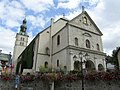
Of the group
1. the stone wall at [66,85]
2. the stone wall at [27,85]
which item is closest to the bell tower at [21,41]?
the stone wall at [27,85]

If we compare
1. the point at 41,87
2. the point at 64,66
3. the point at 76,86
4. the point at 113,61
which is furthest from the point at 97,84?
the point at 113,61

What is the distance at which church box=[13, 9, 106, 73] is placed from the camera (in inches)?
1036

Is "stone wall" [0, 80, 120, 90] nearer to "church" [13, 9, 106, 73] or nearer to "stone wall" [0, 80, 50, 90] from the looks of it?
"stone wall" [0, 80, 50, 90]

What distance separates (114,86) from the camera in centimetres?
1225

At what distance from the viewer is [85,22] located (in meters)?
31.8

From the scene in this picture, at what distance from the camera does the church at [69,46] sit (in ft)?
86.4

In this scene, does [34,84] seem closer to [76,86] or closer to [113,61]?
[76,86]

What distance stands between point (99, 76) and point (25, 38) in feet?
166

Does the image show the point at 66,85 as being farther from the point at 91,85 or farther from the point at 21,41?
the point at 21,41

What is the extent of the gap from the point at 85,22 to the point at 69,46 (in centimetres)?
880

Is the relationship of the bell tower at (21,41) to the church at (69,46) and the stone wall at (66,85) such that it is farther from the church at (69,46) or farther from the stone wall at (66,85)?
the stone wall at (66,85)

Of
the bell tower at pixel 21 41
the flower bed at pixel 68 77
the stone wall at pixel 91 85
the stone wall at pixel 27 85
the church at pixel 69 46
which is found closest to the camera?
the stone wall at pixel 91 85

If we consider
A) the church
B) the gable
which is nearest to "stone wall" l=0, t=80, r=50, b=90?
the church

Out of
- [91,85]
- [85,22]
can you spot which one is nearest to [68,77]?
[91,85]
